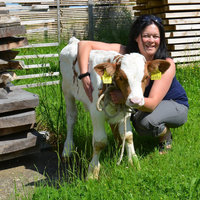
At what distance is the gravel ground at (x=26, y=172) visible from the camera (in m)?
3.41

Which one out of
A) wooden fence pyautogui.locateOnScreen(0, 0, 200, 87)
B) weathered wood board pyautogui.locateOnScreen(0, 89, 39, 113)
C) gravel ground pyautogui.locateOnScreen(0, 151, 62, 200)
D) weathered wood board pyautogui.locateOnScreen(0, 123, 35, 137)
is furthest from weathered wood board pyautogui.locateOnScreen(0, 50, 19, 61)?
wooden fence pyautogui.locateOnScreen(0, 0, 200, 87)

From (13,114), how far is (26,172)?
2.36ft

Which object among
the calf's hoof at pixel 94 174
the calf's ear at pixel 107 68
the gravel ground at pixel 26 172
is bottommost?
the gravel ground at pixel 26 172

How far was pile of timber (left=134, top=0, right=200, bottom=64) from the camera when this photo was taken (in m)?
7.74

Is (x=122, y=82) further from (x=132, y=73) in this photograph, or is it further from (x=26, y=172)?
(x=26, y=172)

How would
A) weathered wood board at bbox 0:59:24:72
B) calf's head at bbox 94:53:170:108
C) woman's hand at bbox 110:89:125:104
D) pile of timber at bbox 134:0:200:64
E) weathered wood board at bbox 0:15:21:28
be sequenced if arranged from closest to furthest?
calf's head at bbox 94:53:170:108, woman's hand at bbox 110:89:125:104, weathered wood board at bbox 0:15:21:28, weathered wood board at bbox 0:59:24:72, pile of timber at bbox 134:0:200:64

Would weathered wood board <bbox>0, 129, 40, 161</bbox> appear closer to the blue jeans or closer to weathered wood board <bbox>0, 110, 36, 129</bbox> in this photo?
weathered wood board <bbox>0, 110, 36, 129</bbox>

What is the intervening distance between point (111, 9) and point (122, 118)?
1081 cm

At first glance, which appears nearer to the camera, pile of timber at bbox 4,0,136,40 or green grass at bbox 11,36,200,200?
green grass at bbox 11,36,200,200

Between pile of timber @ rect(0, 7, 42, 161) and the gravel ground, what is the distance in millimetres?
164

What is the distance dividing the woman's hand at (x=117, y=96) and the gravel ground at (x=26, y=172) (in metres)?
1.01

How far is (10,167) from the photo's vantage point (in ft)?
13.3

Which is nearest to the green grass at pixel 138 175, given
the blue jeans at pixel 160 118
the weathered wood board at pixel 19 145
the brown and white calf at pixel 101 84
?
the brown and white calf at pixel 101 84

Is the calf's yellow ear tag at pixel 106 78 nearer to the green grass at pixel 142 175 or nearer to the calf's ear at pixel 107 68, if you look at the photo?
the calf's ear at pixel 107 68
